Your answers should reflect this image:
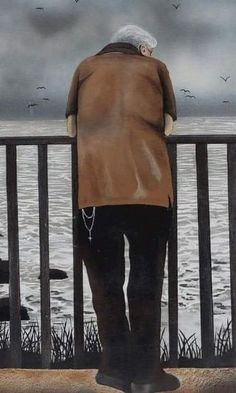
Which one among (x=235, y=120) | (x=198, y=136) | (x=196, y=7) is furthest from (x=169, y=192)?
(x=196, y=7)

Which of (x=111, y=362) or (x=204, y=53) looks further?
(x=204, y=53)

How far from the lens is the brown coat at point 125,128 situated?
2.73 m

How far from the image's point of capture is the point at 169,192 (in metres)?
2.83

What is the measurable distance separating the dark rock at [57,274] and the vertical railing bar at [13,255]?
0.14 metres

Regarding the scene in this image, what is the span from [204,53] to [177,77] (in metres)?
0.23

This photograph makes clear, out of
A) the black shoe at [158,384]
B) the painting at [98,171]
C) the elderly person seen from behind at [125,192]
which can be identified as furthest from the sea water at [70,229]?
the black shoe at [158,384]

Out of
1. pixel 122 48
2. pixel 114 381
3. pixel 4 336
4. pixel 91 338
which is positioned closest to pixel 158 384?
pixel 114 381

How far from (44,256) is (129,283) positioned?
385 millimetres

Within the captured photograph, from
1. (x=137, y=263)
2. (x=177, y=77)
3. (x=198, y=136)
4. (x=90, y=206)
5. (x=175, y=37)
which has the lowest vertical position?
(x=137, y=263)

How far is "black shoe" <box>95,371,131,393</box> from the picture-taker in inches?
113

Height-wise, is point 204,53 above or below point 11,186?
above

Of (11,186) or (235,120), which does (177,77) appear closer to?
(235,120)

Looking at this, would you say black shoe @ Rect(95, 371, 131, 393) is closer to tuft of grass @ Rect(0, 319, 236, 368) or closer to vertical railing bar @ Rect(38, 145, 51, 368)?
tuft of grass @ Rect(0, 319, 236, 368)

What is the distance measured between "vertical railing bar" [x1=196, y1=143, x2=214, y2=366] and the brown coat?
167 mm
